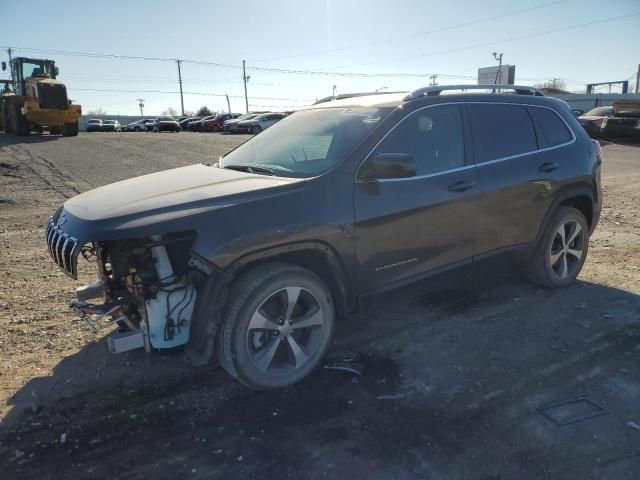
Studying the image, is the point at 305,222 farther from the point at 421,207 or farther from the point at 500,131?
the point at 500,131

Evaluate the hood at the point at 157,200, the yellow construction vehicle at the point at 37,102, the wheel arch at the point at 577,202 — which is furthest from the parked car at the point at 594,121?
the yellow construction vehicle at the point at 37,102

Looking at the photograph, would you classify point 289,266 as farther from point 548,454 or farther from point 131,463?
point 548,454

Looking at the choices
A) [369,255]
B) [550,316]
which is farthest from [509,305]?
[369,255]

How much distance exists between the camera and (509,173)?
4.28m

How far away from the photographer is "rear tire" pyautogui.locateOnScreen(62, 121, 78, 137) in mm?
24625

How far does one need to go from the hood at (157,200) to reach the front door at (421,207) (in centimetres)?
67

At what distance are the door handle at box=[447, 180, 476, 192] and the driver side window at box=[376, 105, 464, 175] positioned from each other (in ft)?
0.47

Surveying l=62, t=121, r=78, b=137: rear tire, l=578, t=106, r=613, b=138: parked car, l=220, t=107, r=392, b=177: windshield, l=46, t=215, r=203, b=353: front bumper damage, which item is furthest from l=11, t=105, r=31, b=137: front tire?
l=578, t=106, r=613, b=138: parked car

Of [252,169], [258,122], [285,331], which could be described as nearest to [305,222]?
[285,331]

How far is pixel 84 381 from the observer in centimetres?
344

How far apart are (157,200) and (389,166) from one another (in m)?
1.55

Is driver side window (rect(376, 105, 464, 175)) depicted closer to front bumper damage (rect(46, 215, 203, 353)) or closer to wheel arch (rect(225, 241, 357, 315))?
wheel arch (rect(225, 241, 357, 315))

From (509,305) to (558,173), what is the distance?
4.39 ft

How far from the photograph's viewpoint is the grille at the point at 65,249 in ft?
9.49
